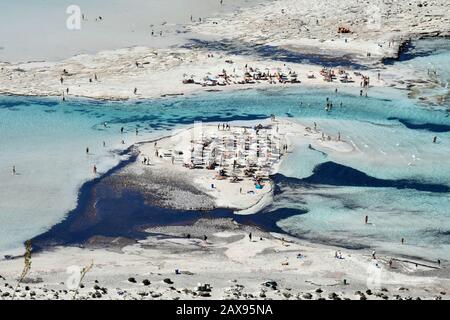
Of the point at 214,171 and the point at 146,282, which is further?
the point at 214,171

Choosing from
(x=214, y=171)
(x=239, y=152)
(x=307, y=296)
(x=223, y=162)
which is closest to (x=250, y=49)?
(x=239, y=152)

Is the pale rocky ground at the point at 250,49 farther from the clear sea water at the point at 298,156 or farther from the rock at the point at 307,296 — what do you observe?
the rock at the point at 307,296

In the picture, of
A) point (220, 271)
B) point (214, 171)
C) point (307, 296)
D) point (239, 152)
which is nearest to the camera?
point (307, 296)

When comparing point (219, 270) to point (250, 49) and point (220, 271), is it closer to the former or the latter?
point (220, 271)

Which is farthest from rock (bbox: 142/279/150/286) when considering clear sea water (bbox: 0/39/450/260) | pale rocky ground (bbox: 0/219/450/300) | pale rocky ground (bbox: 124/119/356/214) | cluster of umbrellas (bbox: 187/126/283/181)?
cluster of umbrellas (bbox: 187/126/283/181)

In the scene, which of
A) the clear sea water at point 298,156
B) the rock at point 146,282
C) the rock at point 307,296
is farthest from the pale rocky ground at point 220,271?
the clear sea water at point 298,156
